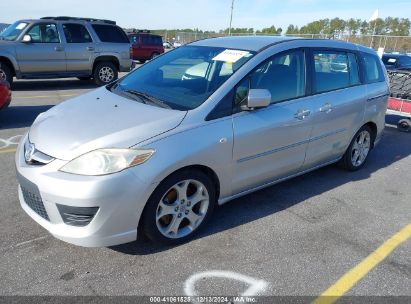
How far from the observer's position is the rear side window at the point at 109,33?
1139 cm

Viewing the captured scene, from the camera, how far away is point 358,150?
5.19 m

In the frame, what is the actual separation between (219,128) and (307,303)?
1.51 metres

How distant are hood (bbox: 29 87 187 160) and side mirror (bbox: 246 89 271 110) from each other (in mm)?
613

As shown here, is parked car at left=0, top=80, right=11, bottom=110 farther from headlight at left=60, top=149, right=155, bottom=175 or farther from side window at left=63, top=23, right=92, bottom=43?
side window at left=63, top=23, right=92, bottom=43

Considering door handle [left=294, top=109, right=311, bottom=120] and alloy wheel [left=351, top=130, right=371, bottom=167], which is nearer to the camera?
door handle [left=294, top=109, right=311, bottom=120]

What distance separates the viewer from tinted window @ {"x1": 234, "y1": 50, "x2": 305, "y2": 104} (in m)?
3.50

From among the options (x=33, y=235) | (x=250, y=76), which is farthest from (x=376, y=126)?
(x=33, y=235)

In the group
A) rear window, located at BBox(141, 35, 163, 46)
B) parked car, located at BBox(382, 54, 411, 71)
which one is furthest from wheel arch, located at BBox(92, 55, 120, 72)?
rear window, located at BBox(141, 35, 163, 46)

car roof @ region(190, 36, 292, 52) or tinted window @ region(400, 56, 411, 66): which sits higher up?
car roof @ region(190, 36, 292, 52)

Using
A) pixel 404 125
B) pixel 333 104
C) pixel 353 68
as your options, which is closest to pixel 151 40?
pixel 404 125

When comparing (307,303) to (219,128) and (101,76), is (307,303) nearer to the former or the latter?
(219,128)

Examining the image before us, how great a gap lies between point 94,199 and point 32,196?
0.63m

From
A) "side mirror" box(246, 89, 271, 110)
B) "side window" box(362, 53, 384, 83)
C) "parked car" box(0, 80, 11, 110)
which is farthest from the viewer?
"parked car" box(0, 80, 11, 110)

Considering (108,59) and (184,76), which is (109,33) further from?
(184,76)
